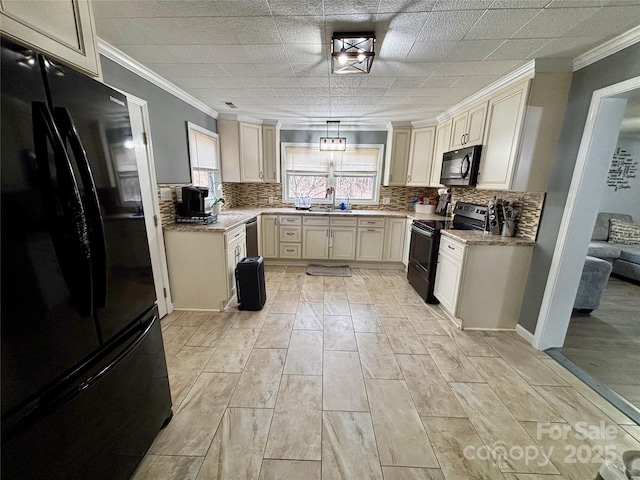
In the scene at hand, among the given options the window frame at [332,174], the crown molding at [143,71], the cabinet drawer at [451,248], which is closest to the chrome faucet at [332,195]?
the window frame at [332,174]

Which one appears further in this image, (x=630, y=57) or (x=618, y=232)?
(x=618, y=232)

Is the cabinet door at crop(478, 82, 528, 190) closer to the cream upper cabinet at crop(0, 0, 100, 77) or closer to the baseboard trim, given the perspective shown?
the baseboard trim

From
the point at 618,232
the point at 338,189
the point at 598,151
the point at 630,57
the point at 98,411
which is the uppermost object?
the point at 630,57

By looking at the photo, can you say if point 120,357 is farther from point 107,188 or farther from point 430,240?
point 430,240

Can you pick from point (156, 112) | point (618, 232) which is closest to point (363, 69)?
point (156, 112)

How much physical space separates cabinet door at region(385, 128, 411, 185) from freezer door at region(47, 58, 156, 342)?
374 cm

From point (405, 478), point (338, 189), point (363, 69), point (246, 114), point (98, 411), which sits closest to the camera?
point (98, 411)

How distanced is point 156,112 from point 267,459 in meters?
3.04

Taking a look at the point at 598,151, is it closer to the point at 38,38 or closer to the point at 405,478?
the point at 405,478

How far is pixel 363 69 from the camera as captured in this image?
83.0 inches

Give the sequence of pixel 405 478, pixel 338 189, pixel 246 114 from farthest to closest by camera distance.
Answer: pixel 338 189
pixel 246 114
pixel 405 478

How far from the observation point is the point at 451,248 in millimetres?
2658

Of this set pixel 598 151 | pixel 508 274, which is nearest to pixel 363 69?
pixel 598 151

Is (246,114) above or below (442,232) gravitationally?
above
